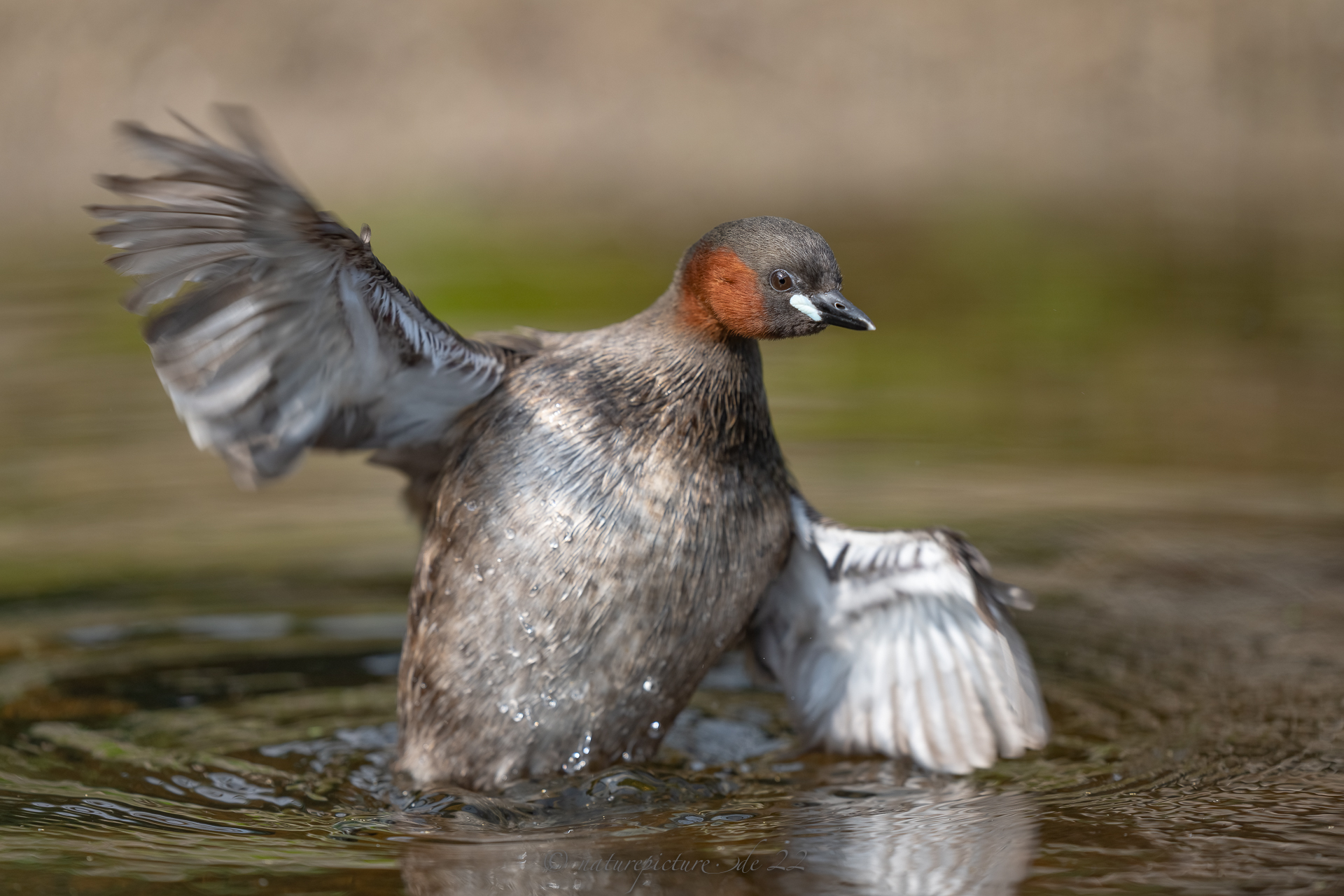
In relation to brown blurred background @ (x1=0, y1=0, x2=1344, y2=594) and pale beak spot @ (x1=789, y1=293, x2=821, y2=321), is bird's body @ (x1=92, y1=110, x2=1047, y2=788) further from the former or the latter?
brown blurred background @ (x1=0, y1=0, x2=1344, y2=594)

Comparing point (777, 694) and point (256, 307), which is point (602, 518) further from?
point (777, 694)

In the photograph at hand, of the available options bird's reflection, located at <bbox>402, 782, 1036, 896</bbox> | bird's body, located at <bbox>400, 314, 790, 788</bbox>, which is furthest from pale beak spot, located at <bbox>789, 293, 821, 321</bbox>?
bird's reflection, located at <bbox>402, 782, 1036, 896</bbox>

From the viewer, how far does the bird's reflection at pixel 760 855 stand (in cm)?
588

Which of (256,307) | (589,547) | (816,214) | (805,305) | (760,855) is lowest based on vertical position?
(760,855)

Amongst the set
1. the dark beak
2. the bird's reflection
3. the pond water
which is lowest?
the bird's reflection

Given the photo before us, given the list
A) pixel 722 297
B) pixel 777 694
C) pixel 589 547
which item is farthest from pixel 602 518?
pixel 777 694

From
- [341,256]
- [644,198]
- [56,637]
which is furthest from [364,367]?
[644,198]

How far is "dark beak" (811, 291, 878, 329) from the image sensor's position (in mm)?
6641

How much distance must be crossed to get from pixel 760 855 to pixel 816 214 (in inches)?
573

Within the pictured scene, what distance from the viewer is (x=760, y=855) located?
6.16 metres

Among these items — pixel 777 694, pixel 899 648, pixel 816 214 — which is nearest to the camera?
pixel 899 648

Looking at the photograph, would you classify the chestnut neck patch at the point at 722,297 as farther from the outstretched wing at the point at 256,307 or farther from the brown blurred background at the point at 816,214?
the brown blurred background at the point at 816,214

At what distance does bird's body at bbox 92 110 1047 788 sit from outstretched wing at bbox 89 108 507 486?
0.05 feet

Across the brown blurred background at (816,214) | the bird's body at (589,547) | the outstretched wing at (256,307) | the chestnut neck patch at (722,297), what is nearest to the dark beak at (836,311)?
the chestnut neck patch at (722,297)
